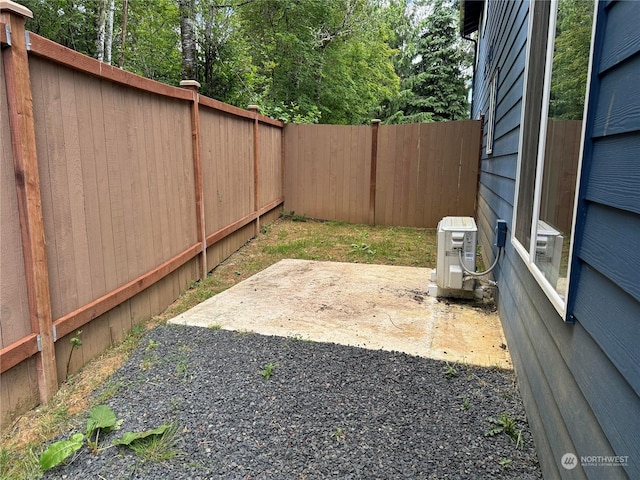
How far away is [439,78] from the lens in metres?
15.8

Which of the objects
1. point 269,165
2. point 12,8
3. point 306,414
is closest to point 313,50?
point 269,165

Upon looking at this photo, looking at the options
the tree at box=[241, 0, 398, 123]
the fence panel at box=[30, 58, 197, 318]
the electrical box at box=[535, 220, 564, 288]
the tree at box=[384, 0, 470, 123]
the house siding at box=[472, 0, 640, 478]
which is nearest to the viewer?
the house siding at box=[472, 0, 640, 478]

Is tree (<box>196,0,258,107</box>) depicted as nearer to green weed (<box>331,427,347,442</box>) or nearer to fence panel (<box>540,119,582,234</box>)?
fence panel (<box>540,119,582,234</box>)

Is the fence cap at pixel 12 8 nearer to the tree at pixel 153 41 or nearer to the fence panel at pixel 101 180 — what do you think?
the fence panel at pixel 101 180

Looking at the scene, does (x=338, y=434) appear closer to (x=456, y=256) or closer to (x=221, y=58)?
(x=456, y=256)

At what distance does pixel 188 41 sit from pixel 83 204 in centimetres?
538

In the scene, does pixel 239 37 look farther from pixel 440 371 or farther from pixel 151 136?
pixel 440 371

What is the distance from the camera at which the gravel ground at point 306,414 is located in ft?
5.41

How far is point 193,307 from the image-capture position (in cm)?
342

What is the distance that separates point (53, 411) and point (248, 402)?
0.92 m

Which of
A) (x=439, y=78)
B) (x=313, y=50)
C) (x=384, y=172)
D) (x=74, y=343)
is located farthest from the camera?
(x=439, y=78)

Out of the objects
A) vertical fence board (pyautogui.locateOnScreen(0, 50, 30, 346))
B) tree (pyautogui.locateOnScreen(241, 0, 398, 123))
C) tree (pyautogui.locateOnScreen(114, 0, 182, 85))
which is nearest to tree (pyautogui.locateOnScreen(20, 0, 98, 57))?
tree (pyautogui.locateOnScreen(114, 0, 182, 85))

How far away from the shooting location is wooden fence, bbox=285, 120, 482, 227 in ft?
21.8

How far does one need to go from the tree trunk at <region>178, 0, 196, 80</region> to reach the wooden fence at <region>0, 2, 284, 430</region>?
3.24 m
